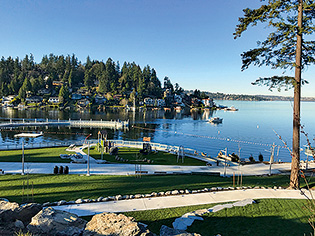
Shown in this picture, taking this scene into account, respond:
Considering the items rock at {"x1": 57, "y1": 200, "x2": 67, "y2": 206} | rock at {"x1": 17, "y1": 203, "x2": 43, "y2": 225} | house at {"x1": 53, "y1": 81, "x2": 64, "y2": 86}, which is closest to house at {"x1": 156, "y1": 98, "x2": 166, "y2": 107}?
house at {"x1": 53, "y1": 81, "x2": 64, "y2": 86}

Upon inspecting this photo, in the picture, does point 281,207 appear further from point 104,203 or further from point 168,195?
point 104,203

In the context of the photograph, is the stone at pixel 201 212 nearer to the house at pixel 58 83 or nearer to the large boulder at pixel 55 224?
the large boulder at pixel 55 224

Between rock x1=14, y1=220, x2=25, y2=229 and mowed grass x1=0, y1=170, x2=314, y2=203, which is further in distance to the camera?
mowed grass x1=0, y1=170, x2=314, y2=203

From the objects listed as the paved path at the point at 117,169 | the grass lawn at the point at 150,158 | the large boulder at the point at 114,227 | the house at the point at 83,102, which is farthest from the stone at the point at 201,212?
the house at the point at 83,102

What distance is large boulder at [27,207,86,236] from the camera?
7.64 meters

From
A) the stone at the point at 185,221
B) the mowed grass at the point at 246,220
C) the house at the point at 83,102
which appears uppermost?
the house at the point at 83,102

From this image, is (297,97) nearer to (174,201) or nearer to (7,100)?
(174,201)

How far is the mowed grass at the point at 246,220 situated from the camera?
8.91m

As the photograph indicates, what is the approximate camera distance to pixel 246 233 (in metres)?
8.72

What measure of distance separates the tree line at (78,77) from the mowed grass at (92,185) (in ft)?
532

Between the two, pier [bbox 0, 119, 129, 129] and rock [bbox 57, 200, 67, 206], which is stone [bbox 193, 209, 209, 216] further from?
pier [bbox 0, 119, 129, 129]

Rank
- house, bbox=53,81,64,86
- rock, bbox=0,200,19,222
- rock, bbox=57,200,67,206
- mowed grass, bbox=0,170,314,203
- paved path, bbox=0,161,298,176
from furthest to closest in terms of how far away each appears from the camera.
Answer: house, bbox=53,81,64,86
paved path, bbox=0,161,298,176
mowed grass, bbox=0,170,314,203
rock, bbox=57,200,67,206
rock, bbox=0,200,19,222

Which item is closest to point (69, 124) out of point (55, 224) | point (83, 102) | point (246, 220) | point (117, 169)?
point (117, 169)

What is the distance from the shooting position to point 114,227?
23.6ft
